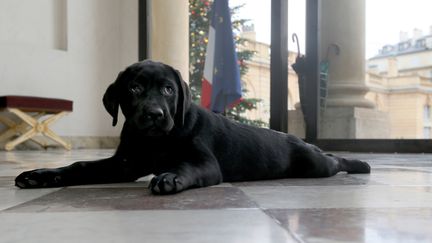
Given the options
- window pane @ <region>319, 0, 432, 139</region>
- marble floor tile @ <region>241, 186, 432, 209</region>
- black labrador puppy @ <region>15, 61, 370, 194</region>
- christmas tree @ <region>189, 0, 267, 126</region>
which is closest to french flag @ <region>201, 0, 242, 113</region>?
christmas tree @ <region>189, 0, 267, 126</region>

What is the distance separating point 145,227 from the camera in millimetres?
951

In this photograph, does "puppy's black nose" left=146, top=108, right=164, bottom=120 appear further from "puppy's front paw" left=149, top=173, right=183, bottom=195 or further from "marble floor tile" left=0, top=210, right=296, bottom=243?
"marble floor tile" left=0, top=210, right=296, bottom=243

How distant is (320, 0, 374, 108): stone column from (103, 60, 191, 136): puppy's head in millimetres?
4162

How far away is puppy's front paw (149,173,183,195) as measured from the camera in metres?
1.46

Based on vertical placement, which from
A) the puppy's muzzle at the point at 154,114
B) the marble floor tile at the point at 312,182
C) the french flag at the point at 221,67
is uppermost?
the french flag at the point at 221,67

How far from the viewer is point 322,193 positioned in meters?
1.55

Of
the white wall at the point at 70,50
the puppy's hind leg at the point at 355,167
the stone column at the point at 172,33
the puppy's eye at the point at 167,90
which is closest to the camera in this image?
the puppy's eye at the point at 167,90

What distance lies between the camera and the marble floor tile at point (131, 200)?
4.03 ft

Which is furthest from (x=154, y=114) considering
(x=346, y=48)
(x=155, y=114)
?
(x=346, y=48)

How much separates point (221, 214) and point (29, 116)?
5.17m

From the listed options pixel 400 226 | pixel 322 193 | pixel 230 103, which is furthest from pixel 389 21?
pixel 400 226

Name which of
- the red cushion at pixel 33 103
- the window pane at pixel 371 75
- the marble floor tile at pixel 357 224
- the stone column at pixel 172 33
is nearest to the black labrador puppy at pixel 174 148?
the marble floor tile at pixel 357 224

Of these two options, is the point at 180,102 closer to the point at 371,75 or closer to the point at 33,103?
the point at 33,103

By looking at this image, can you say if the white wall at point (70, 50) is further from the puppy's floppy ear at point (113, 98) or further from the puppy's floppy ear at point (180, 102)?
the puppy's floppy ear at point (180, 102)
